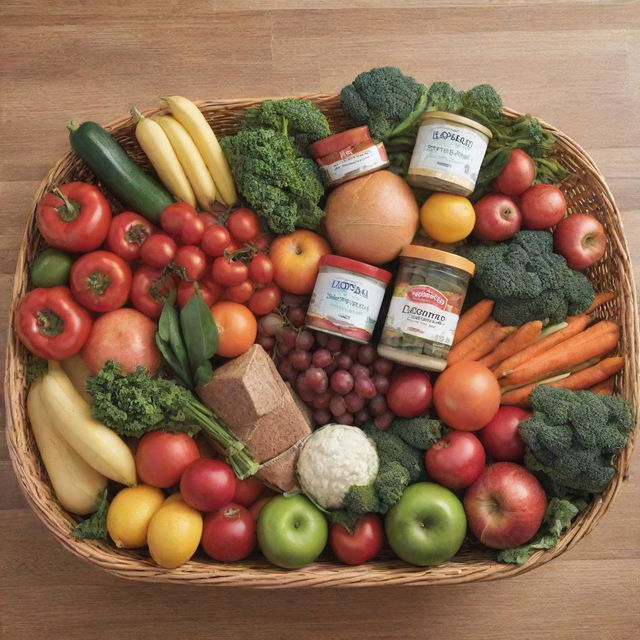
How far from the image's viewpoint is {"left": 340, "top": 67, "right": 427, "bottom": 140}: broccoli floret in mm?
1622

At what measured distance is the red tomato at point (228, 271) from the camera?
5.12 feet

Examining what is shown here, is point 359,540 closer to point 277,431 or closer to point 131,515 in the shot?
point 277,431

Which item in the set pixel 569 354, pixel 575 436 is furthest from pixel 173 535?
pixel 569 354

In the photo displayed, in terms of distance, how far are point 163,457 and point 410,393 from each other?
2.06 ft

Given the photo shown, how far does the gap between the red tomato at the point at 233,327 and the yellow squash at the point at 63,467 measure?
44 centimetres

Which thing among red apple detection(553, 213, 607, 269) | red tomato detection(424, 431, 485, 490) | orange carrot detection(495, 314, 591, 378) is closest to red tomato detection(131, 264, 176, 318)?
red tomato detection(424, 431, 485, 490)

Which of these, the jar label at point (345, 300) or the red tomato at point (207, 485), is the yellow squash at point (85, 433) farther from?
the jar label at point (345, 300)

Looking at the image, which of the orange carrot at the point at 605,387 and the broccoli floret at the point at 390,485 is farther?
the orange carrot at the point at 605,387

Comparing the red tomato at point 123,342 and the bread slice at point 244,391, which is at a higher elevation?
the red tomato at point 123,342

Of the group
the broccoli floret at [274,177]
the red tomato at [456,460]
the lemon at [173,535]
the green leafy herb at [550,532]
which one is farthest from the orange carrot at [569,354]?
the lemon at [173,535]

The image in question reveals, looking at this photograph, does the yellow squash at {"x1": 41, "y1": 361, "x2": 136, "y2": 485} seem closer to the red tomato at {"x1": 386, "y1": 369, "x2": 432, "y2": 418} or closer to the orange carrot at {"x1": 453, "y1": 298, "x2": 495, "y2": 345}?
the red tomato at {"x1": 386, "y1": 369, "x2": 432, "y2": 418}

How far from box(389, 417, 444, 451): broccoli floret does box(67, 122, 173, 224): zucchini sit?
33.0 inches

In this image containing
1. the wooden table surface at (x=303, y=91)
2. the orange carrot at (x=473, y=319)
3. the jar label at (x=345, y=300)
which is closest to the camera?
the jar label at (x=345, y=300)

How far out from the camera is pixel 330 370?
65.5 inches
